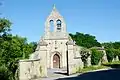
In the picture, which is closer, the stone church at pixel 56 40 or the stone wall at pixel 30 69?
the stone wall at pixel 30 69

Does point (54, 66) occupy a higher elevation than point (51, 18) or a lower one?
lower

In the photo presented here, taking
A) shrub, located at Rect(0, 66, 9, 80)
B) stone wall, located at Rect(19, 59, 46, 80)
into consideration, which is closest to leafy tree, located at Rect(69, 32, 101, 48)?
stone wall, located at Rect(19, 59, 46, 80)

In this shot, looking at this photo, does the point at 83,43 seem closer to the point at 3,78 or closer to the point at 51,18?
the point at 51,18

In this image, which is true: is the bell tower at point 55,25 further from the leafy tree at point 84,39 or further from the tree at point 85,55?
the leafy tree at point 84,39

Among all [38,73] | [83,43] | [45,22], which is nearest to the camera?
[38,73]

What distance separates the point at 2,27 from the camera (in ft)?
72.8

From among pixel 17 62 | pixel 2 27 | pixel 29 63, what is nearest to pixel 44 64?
pixel 29 63

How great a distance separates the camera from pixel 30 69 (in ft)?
87.7

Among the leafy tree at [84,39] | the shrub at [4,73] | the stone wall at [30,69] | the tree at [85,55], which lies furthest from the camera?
the leafy tree at [84,39]

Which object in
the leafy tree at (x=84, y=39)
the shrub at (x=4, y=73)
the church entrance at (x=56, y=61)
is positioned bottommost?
the shrub at (x=4, y=73)

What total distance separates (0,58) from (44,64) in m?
7.09

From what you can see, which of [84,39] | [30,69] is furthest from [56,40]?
[84,39]

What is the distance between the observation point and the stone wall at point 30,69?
981 inches

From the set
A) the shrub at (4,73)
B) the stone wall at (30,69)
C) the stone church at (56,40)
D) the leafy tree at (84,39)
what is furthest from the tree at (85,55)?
the leafy tree at (84,39)
